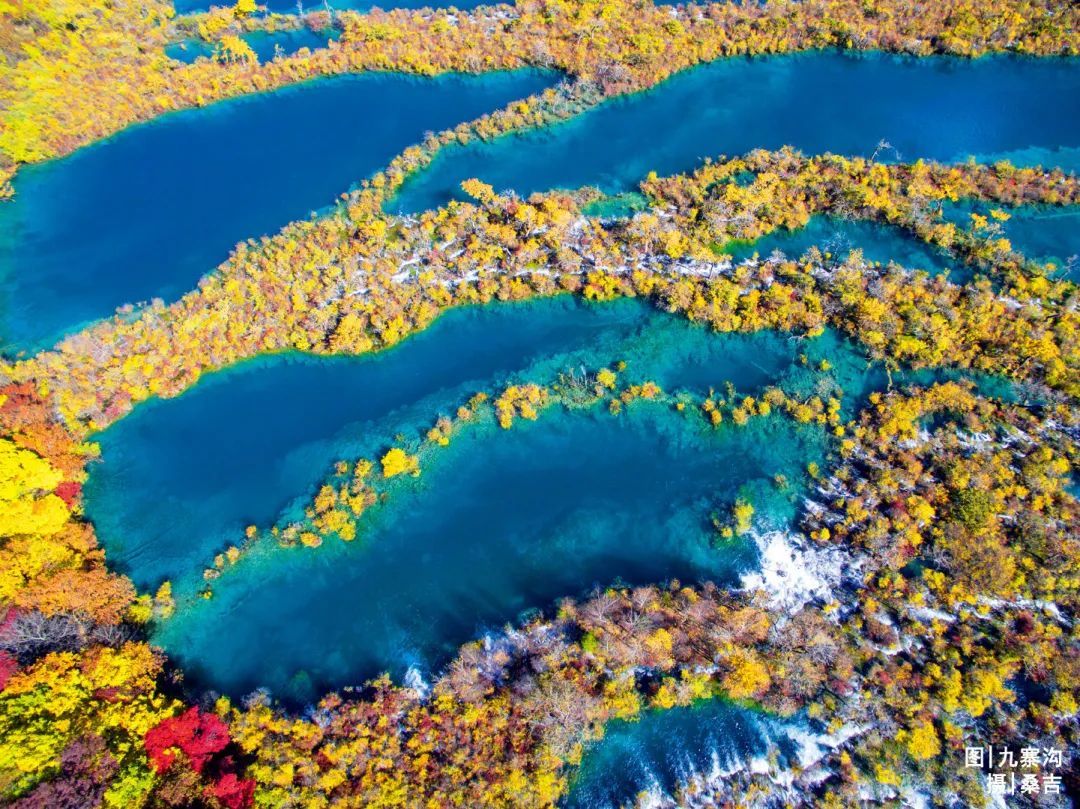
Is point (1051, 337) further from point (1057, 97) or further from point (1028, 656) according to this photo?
point (1057, 97)

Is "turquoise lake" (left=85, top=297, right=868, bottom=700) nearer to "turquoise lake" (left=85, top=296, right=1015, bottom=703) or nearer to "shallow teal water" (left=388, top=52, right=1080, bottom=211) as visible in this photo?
"turquoise lake" (left=85, top=296, right=1015, bottom=703)

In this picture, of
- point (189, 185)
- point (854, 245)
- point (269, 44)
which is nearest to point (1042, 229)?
point (854, 245)

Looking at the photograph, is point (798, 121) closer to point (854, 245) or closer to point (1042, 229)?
point (854, 245)

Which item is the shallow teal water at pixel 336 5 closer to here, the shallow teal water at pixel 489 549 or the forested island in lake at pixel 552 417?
the forested island in lake at pixel 552 417

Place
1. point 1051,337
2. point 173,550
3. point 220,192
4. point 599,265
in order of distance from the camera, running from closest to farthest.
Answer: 1. point 173,550
2. point 1051,337
3. point 599,265
4. point 220,192

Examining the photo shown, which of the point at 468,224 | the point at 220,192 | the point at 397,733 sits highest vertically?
the point at 220,192

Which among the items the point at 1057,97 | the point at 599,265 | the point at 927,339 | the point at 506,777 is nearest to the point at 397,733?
the point at 506,777

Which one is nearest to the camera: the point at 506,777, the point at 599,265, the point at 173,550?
the point at 506,777
